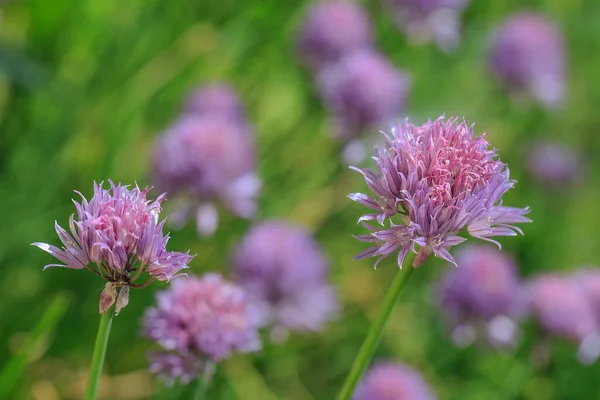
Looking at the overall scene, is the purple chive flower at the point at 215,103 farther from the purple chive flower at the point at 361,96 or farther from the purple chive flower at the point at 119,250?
the purple chive flower at the point at 119,250

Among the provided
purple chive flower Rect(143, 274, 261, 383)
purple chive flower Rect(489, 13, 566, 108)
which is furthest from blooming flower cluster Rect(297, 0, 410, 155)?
purple chive flower Rect(143, 274, 261, 383)

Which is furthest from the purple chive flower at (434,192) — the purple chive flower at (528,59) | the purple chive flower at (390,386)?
the purple chive flower at (528,59)

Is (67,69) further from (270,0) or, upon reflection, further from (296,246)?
(296,246)

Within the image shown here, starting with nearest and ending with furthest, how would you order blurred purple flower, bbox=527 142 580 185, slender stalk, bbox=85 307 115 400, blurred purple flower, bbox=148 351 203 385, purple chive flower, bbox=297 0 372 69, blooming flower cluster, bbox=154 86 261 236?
slender stalk, bbox=85 307 115 400 → blurred purple flower, bbox=148 351 203 385 → blooming flower cluster, bbox=154 86 261 236 → purple chive flower, bbox=297 0 372 69 → blurred purple flower, bbox=527 142 580 185

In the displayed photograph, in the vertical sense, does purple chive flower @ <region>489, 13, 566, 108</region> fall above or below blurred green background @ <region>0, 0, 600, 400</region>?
above

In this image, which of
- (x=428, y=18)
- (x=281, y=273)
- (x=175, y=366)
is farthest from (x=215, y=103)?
(x=175, y=366)

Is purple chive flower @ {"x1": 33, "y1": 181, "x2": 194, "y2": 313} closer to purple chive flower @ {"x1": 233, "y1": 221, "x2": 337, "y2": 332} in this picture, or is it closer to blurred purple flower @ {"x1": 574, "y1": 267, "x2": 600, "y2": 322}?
purple chive flower @ {"x1": 233, "y1": 221, "x2": 337, "y2": 332}
